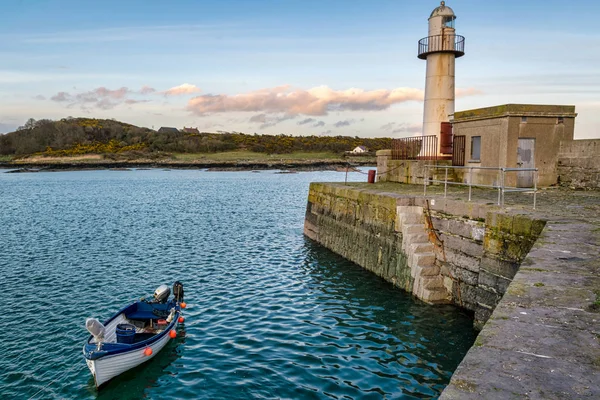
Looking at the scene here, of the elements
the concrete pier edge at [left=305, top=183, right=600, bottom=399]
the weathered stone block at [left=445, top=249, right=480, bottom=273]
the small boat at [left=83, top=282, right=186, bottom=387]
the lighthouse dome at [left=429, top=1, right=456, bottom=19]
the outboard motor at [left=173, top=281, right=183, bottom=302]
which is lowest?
the small boat at [left=83, top=282, right=186, bottom=387]

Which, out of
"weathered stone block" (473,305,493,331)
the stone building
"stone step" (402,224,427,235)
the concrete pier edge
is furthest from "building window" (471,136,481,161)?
the concrete pier edge

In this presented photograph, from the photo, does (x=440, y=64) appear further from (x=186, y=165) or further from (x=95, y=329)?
(x=186, y=165)

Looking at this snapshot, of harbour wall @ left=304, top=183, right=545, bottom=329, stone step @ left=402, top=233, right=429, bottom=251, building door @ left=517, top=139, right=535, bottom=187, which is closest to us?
harbour wall @ left=304, top=183, right=545, bottom=329

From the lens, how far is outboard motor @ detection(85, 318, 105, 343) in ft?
29.4

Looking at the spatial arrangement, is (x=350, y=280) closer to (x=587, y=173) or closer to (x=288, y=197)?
(x=587, y=173)

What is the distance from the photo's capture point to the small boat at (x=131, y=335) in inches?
351

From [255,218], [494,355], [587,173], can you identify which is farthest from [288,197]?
[494,355]

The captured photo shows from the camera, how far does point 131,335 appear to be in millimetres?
9844

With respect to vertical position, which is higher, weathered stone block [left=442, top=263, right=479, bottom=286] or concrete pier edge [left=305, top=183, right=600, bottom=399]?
concrete pier edge [left=305, top=183, right=600, bottom=399]

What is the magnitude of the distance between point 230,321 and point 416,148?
1575cm

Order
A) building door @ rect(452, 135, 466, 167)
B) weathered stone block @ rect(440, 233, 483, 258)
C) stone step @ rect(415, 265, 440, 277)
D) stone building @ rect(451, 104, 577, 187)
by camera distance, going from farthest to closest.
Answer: building door @ rect(452, 135, 466, 167)
stone building @ rect(451, 104, 577, 187)
stone step @ rect(415, 265, 440, 277)
weathered stone block @ rect(440, 233, 483, 258)

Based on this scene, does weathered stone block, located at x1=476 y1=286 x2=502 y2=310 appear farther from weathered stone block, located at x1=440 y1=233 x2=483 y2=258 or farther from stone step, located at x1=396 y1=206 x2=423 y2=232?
stone step, located at x1=396 y1=206 x2=423 y2=232

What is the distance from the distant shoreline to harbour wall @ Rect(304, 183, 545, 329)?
84560 mm

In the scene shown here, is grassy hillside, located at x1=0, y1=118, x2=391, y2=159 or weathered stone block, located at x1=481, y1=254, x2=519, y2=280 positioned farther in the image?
grassy hillside, located at x1=0, y1=118, x2=391, y2=159
